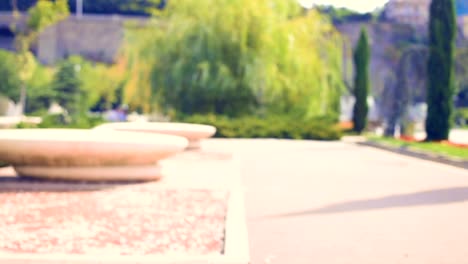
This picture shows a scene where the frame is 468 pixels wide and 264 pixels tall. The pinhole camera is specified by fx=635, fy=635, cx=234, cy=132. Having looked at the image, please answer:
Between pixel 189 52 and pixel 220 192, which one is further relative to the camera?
pixel 189 52

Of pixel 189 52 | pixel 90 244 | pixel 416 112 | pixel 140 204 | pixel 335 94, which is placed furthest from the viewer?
pixel 416 112

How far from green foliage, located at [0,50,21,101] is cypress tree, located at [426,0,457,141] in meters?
36.5

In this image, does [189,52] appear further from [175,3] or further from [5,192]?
[5,192]

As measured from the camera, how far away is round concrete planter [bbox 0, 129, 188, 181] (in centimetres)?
843

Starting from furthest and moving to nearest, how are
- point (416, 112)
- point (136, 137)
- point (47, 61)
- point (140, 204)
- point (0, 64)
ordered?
point (47, 61), point (416, 112), point (0, 64), point (136, 137), point (140, 204)

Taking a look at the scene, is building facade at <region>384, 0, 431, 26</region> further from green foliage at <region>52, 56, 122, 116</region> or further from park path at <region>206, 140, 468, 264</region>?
park path at <region>206, 140, 468, 264</region>

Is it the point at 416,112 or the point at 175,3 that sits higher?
the point at 175,3

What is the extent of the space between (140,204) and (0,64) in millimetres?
47633

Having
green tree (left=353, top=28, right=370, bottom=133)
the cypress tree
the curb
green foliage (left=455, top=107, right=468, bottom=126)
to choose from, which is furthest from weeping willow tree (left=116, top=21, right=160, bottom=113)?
green foliage (left=455, top=107, right=468, bottom=126)

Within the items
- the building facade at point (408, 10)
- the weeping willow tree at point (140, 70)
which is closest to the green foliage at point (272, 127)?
the weeping willow tree at point (140, 70)

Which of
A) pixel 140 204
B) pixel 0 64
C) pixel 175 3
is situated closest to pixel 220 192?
pixel 140 204

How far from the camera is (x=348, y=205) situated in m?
8.09

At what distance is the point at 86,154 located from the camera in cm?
861

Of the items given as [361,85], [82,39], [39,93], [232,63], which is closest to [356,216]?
[232,63]
